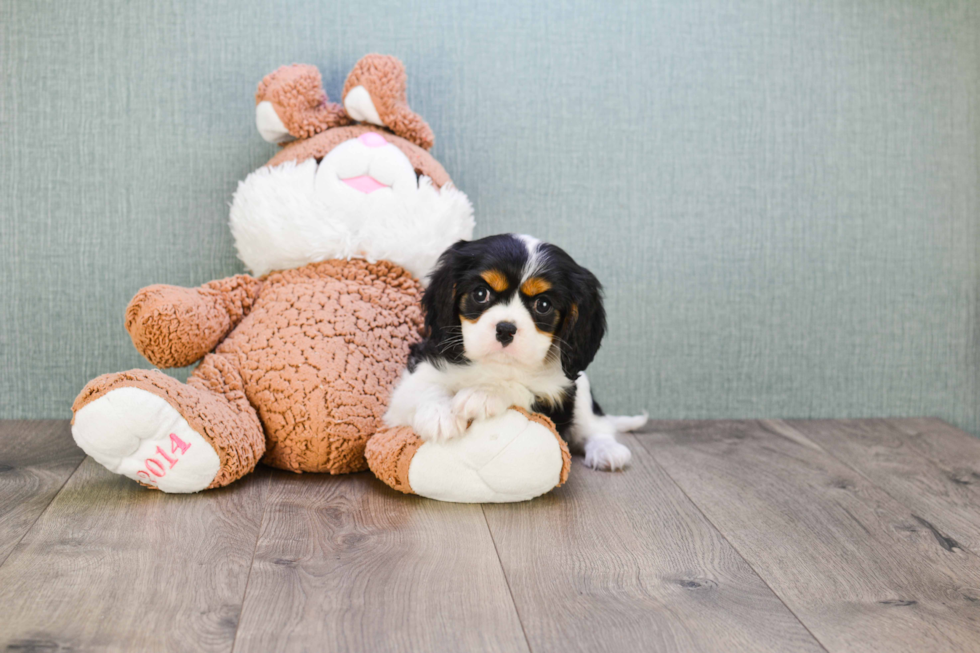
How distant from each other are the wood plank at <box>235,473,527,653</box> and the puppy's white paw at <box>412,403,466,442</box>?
0.50 feet

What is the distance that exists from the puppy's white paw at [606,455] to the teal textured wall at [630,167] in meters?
0.42

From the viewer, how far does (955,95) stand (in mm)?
2299

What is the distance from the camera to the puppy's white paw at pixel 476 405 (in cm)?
154

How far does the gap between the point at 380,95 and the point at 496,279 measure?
693mm

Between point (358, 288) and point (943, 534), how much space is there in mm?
1335

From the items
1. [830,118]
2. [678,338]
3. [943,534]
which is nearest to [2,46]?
[678,338]

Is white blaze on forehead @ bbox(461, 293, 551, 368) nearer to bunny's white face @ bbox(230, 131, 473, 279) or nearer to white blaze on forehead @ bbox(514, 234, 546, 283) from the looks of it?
white blaze on forehead @ bbox(514, 234, 546, 283)

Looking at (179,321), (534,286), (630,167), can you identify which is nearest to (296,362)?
(179,321)

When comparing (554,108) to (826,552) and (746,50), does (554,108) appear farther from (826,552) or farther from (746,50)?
(826,552)

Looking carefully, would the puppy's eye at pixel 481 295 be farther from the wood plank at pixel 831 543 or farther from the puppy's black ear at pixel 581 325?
the wood plank at pixel 831 543

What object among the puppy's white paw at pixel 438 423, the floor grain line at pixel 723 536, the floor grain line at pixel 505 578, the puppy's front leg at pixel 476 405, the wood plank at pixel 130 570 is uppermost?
the puppy's front leg at pixel 476 405

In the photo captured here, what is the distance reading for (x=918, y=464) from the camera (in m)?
1.98

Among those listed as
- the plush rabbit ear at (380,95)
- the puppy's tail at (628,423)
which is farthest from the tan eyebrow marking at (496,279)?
the puppy's tail at (628,423)

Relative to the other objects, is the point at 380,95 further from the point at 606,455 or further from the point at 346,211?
the point at 606,455
